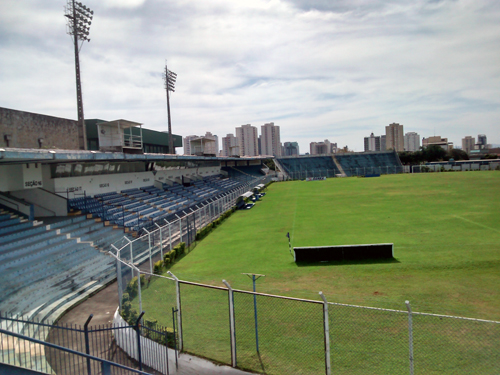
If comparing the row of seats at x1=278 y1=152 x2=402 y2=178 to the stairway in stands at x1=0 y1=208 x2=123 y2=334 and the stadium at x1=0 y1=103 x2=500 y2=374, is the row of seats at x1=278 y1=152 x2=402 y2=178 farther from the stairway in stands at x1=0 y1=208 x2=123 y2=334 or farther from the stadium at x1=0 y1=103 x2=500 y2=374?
the stairway in stands at x1=0 y1=208 x2=123 y2=334

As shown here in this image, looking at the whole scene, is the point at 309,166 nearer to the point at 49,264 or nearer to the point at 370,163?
the point at 370,163

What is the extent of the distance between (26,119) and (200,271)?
675 inches

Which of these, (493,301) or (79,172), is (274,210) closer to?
(79,172)

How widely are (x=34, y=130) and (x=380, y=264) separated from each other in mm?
22893

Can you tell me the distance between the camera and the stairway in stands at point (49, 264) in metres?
10.0

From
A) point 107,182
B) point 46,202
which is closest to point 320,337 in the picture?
point 46,202

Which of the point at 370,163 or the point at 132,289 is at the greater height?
the point at 370,163

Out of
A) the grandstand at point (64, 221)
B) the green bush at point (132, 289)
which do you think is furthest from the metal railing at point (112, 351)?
the grandstand at point (64, 221)

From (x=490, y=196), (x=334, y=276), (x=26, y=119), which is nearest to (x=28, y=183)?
(x=26, y=119)

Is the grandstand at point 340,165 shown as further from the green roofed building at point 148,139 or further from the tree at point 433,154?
the green roofed building at point 148,139

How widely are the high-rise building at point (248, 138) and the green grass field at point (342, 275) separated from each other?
548ft

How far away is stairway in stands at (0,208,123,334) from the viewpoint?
10.0 metres

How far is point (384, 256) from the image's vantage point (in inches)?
527

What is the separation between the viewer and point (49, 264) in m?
12.2
